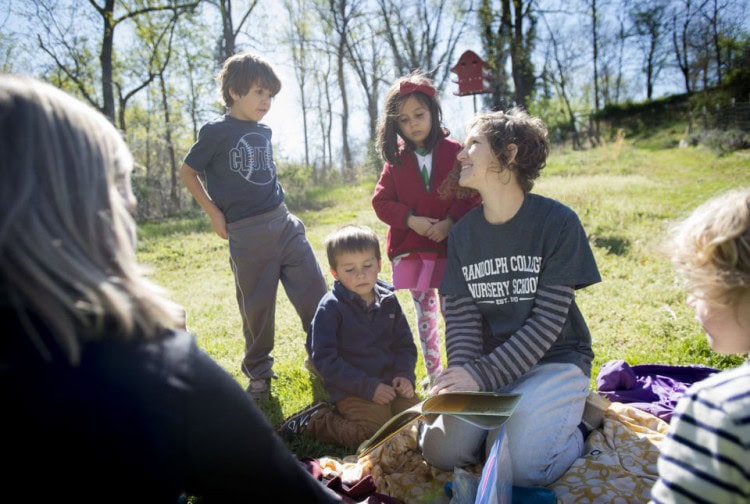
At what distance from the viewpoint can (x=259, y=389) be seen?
3.33m

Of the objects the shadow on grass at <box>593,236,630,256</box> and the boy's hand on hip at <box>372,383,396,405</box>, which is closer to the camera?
the boy's hand on hip at <box>372,383,396,405</box>

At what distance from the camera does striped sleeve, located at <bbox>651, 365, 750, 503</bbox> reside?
1076 mm

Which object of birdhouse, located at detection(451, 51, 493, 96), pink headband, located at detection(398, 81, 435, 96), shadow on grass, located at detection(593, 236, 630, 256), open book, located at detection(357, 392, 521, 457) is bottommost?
shadow on grass, located at detection(593, 236, 630, 256)

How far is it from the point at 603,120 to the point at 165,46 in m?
21.0

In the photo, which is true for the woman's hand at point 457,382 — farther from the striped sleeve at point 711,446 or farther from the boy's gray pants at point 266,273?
the boy's gray pants at point 266,273

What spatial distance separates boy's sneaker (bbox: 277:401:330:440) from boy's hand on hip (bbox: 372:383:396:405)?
13.1 inches

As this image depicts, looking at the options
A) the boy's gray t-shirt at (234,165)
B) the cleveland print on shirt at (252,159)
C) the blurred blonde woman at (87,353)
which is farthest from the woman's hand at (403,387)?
the blurred blonde woman at (87,353)

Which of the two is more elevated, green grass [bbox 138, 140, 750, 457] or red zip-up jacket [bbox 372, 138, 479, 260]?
red zip-up jacket [bbox 372, 138, 479, 260]

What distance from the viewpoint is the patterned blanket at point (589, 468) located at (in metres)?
1.96

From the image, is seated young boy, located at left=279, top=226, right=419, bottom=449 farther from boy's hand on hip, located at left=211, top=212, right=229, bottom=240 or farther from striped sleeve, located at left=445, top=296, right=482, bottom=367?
boy's hand on hip, located at left=211, top=212, right=229, bottom=240

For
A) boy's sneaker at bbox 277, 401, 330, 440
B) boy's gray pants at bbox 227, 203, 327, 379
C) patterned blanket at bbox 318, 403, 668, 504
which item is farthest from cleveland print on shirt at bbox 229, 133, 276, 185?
patterned blanket at bbox 318, 403, 668, 504

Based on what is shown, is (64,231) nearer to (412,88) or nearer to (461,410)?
(461,410)

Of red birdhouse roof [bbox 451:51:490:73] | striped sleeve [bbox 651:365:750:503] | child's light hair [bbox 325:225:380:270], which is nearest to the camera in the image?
striped sleeve [bbox 651:365:750:503]

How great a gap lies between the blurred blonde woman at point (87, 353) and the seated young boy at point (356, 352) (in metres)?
1.67
